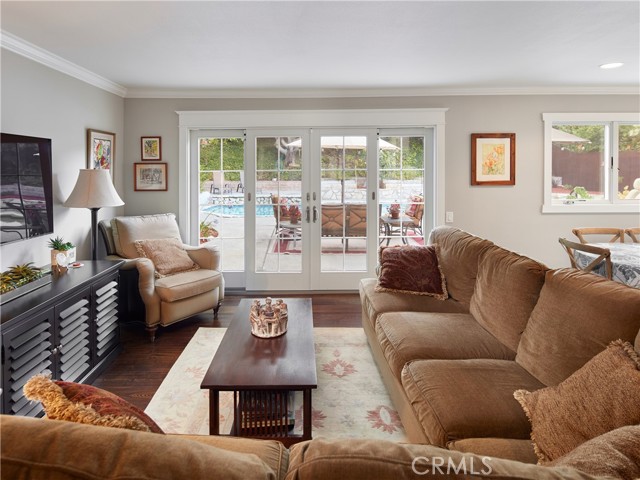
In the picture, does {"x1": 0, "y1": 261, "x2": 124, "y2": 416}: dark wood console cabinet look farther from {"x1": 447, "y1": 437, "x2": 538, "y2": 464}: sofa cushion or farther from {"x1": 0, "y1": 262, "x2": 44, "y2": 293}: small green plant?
{"x1": 447, "y1": 437, "x2": 538, "y2": 464}: sofa cushion

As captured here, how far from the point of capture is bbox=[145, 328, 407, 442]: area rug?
2238 millimetres

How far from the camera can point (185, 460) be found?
0.67 meters

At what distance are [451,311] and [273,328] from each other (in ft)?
4.05

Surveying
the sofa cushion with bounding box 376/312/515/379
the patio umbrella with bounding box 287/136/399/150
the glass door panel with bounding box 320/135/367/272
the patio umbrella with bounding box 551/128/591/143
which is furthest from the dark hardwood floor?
the patio umbrella with bounding box 551/128/591/143

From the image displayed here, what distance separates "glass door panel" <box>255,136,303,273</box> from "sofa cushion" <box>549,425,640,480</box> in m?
4.15

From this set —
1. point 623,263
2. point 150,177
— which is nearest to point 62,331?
point 150,177

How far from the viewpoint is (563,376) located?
164 centimetres

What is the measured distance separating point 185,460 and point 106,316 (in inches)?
107

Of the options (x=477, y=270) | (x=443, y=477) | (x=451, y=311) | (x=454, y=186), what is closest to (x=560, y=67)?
(x=454, y=186)

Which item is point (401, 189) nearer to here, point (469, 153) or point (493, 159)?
point (469, 153)

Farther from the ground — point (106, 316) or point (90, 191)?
point (90, 191)

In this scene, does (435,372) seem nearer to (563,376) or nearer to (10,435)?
(563,376)

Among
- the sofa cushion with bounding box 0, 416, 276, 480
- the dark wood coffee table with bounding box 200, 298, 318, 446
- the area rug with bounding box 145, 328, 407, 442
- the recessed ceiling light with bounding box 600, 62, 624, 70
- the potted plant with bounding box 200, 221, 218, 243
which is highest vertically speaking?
the recessed ceiling light with bounding box 600, 62, 624, 70
